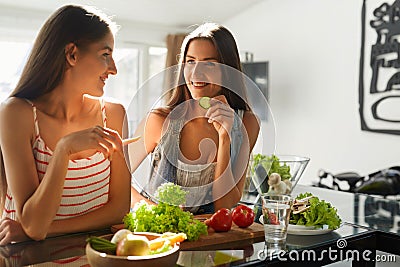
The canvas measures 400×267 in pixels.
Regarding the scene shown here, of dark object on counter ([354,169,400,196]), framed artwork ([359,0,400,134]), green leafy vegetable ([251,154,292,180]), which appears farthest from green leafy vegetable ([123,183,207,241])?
framed artwork ([359,0,400,134])

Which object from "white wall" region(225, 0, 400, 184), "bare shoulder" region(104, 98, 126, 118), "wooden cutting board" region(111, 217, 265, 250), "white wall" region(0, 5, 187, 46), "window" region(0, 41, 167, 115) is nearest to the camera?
"wooden cutting board" region(111, 217, 265, 250)

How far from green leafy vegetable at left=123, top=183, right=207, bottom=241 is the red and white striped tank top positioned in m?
0.23

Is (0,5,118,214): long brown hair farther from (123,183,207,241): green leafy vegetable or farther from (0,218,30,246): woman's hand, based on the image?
(123,183,207,241): green leafy vegetable

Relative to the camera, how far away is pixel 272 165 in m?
1.56

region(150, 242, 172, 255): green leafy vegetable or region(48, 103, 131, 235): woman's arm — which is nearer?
region(150, 242, 172, 255): green leafy vegetable

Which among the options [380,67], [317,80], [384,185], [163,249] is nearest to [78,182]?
[163,249]

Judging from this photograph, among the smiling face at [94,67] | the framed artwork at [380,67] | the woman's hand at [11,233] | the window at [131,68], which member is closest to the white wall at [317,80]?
the framed artwork at [380,67]

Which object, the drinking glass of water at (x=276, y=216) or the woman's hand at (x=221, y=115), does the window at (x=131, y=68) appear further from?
the drinking glass of water at (x=276, y=216)

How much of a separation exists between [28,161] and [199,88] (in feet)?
1.69

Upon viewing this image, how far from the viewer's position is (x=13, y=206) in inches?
54.6

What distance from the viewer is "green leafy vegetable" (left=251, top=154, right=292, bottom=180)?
152cm

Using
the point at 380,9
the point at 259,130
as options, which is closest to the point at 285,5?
the point at 380,9

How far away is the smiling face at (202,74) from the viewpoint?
4.56 ft

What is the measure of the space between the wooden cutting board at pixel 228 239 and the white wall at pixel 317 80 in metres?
2.71
